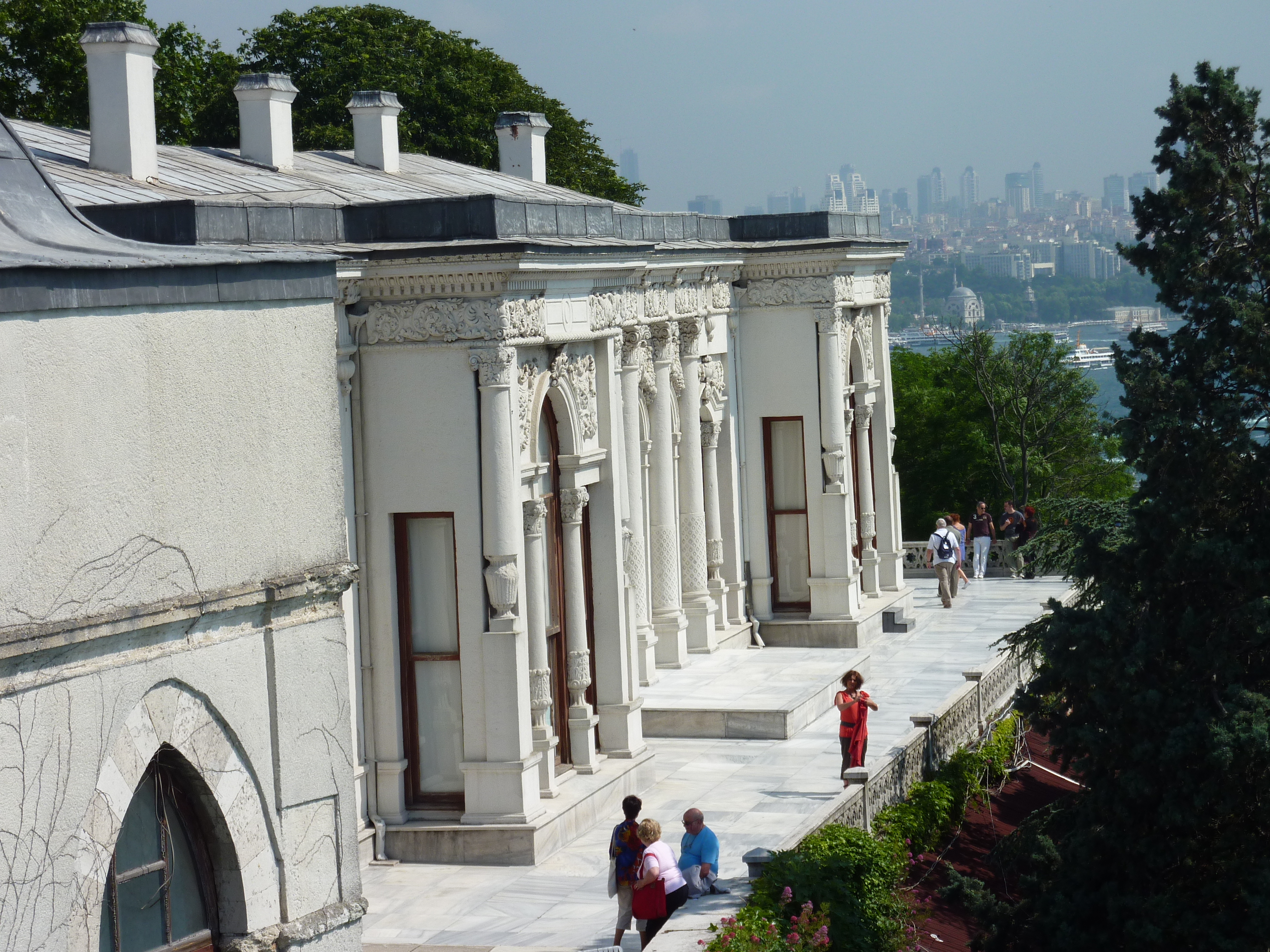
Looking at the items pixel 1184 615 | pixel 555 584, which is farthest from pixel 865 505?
pixel 1184 615

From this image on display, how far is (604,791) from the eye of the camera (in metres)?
20.0

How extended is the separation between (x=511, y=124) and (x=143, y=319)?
78.0ft

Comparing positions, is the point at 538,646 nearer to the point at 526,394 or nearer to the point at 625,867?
the point at 526,394

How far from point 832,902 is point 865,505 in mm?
17717

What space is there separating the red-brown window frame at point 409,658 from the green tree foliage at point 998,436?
3779 centimetres

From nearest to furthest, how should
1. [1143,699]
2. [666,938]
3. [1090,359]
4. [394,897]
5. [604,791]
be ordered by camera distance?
[666,938] < [1143,699] < [394,897] < [604,791] < [1090,359]

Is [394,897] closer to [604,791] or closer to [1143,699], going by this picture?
[604,791]

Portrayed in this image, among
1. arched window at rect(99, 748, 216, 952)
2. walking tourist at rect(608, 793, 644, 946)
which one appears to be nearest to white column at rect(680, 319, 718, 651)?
walking tourist at rect(608, 793, 644, 946)

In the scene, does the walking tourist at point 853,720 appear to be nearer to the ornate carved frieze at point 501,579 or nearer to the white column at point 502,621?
the white column at point 502,621

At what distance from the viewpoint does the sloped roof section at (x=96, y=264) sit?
26.7ft

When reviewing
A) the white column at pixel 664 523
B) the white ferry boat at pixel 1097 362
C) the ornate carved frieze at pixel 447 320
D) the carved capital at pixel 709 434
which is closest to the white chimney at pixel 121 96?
the ornate carved frieze at pixel 447 320

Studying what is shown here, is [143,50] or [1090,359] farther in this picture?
[1090,359]

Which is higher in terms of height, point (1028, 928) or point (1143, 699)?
point (1143, 699)

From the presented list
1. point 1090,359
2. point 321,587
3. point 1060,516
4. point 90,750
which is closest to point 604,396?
point 1060,516
